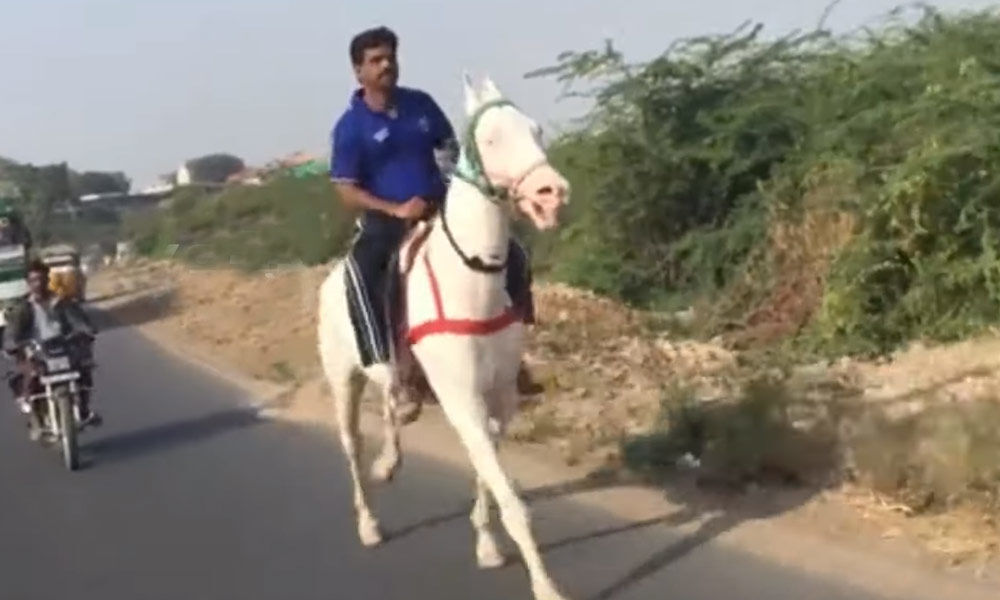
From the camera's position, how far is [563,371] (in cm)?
1532

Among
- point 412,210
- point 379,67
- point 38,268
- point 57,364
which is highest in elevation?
point 379,67

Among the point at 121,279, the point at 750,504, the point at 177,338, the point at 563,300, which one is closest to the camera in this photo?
the point at 750,504

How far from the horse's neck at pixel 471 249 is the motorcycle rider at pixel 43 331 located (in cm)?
719

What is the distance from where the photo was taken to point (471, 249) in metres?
8.49

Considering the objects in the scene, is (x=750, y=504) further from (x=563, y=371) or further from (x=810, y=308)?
(x=810, y=308)

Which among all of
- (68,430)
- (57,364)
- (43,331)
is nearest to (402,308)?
(68,430)

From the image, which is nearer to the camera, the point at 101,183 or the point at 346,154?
the point at 346,154

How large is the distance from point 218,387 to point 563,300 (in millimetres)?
3800

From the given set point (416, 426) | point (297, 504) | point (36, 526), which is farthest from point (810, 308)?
point (36, 526)

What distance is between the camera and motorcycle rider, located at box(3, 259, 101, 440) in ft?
50.0

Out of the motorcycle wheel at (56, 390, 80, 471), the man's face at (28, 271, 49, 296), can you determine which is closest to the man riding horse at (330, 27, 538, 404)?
the motorcycle wheel at (56, 390, 80, 471)

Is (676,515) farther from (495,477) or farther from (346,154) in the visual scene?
(346,154)

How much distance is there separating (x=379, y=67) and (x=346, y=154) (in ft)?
1.54

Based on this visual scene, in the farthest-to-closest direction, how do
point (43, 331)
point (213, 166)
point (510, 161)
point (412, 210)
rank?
point (213, 166), point (43, 331), point (412, 210), point (510, 161)
